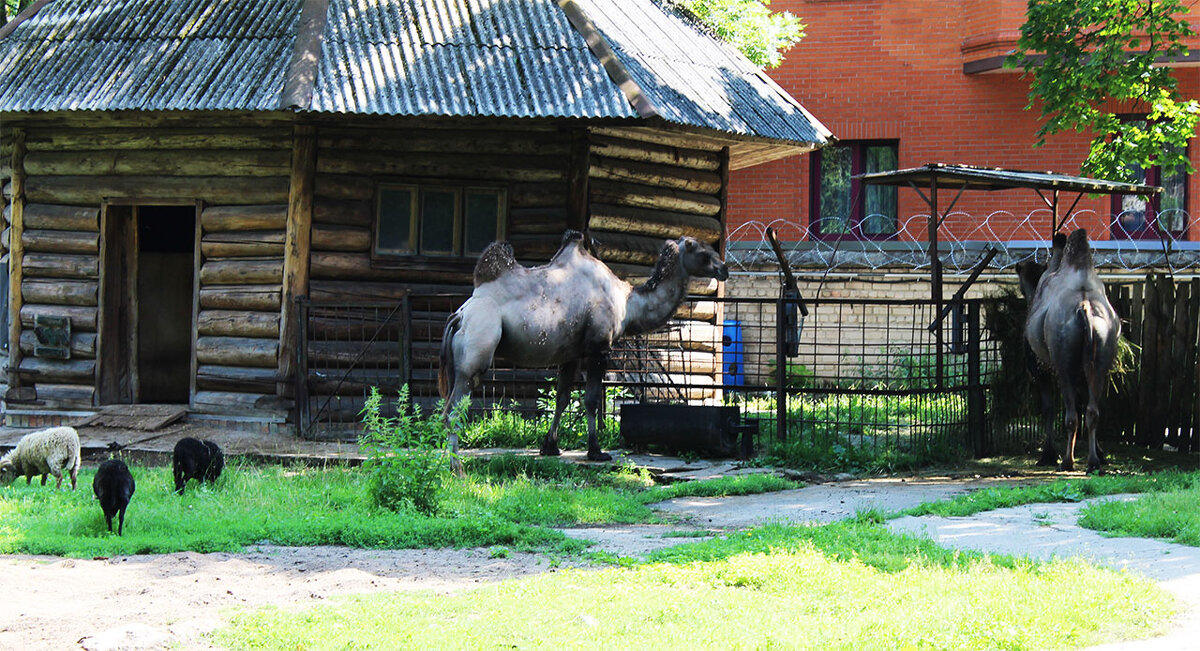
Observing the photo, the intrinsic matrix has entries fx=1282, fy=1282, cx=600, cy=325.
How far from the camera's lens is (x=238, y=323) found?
13.9 metres

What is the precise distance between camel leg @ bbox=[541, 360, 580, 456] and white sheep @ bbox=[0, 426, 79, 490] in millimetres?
4033

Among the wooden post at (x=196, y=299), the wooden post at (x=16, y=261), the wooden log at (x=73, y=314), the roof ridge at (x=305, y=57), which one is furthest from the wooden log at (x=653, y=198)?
the wooden post at (x=16, y=261)

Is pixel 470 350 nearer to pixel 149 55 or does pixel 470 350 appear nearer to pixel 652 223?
pixel 652 223

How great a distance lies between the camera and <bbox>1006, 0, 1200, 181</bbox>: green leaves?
45.8ft

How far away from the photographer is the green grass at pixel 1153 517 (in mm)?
8016

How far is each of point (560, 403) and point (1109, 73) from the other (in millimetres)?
7257

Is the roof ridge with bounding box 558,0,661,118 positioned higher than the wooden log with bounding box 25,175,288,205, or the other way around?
the roof ridge with bounding box 558,0,661,118

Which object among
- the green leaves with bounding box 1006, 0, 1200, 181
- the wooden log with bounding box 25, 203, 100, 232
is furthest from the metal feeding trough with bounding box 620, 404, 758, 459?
the wooden log with bounding box 25, 203, 100, 232

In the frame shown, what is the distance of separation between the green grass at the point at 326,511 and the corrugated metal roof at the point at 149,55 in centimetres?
402

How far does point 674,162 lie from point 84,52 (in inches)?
267

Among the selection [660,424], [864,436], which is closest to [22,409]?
[660,424]

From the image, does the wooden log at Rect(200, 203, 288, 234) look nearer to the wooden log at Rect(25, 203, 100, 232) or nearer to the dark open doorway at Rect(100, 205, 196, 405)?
the wooden log at Rect(25, 203, 100, 232)

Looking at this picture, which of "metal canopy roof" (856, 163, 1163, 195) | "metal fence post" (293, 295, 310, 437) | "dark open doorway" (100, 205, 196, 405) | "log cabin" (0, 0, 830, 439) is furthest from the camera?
"dark open doorway" (100, 205, 196, 405)

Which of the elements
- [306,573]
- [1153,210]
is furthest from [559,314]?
[1153,210]
